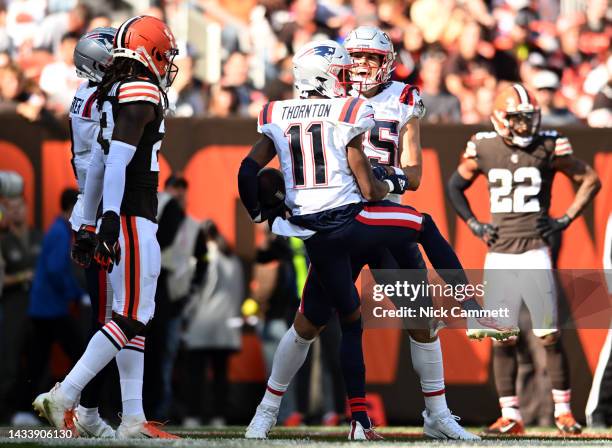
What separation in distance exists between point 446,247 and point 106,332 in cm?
186

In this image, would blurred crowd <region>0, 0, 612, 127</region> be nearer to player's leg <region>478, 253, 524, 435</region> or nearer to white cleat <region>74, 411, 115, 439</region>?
player's leg <region>478, 253, 524, 435</region>

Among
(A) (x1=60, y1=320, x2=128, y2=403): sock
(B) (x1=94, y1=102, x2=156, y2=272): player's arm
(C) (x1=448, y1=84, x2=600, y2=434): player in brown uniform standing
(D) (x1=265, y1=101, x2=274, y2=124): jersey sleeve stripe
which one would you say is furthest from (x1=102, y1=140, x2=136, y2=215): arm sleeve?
(C) (x1=448, y1=84, x2=600, y2=434): player in brown uniform standing

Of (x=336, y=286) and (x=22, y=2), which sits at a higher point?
(x=22, y=2)

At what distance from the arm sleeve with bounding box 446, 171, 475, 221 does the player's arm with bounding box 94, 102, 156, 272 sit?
350 cm

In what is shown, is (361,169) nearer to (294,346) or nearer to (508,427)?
(294,346)

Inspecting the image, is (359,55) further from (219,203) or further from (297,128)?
(219,203)

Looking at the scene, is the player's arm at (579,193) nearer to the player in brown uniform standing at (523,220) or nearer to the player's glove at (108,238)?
the player in brown uniform standing at (523,220)

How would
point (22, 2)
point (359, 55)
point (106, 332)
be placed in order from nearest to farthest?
point (106, 332), point (359, 55), point (22, 2)

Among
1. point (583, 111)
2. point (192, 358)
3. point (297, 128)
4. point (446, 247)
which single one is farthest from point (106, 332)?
point (583, 111)

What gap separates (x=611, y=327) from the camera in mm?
9648

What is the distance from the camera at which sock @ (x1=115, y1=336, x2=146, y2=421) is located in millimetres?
6465

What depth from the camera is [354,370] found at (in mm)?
6641

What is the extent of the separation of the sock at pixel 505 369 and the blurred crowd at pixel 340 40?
8.78 feet

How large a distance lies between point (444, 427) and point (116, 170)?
2.26m
